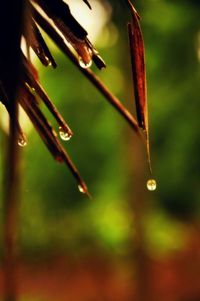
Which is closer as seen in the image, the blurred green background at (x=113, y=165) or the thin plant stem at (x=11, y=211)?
the thin plant stem at (x=11, y=211)

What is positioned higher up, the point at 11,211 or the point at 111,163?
the point at 11,211

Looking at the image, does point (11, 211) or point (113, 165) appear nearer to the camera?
point (11, 211)

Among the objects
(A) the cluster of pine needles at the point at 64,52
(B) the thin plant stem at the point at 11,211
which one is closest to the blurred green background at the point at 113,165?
(A) the cluster of pine needles at the point at 64,52

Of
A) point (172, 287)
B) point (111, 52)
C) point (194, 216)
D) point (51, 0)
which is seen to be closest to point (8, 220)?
point (51, 0)

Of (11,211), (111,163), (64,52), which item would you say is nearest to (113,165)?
(111,163)

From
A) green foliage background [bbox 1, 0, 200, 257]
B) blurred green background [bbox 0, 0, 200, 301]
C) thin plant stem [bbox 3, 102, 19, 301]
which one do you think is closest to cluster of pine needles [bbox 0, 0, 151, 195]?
thin plant stem [bbox 3, 102, 19, 301]

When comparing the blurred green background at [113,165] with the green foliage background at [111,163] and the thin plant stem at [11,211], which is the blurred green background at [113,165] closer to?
the green foliage background at [111,163]

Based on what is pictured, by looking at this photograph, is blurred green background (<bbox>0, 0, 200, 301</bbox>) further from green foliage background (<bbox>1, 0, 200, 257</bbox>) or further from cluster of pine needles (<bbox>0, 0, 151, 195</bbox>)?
cluster of pine needles (<bbox>0, 0, 151, 195</bbox>)

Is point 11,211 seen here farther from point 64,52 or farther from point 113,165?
point 113,165

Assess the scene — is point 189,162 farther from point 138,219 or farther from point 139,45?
point 139,45
